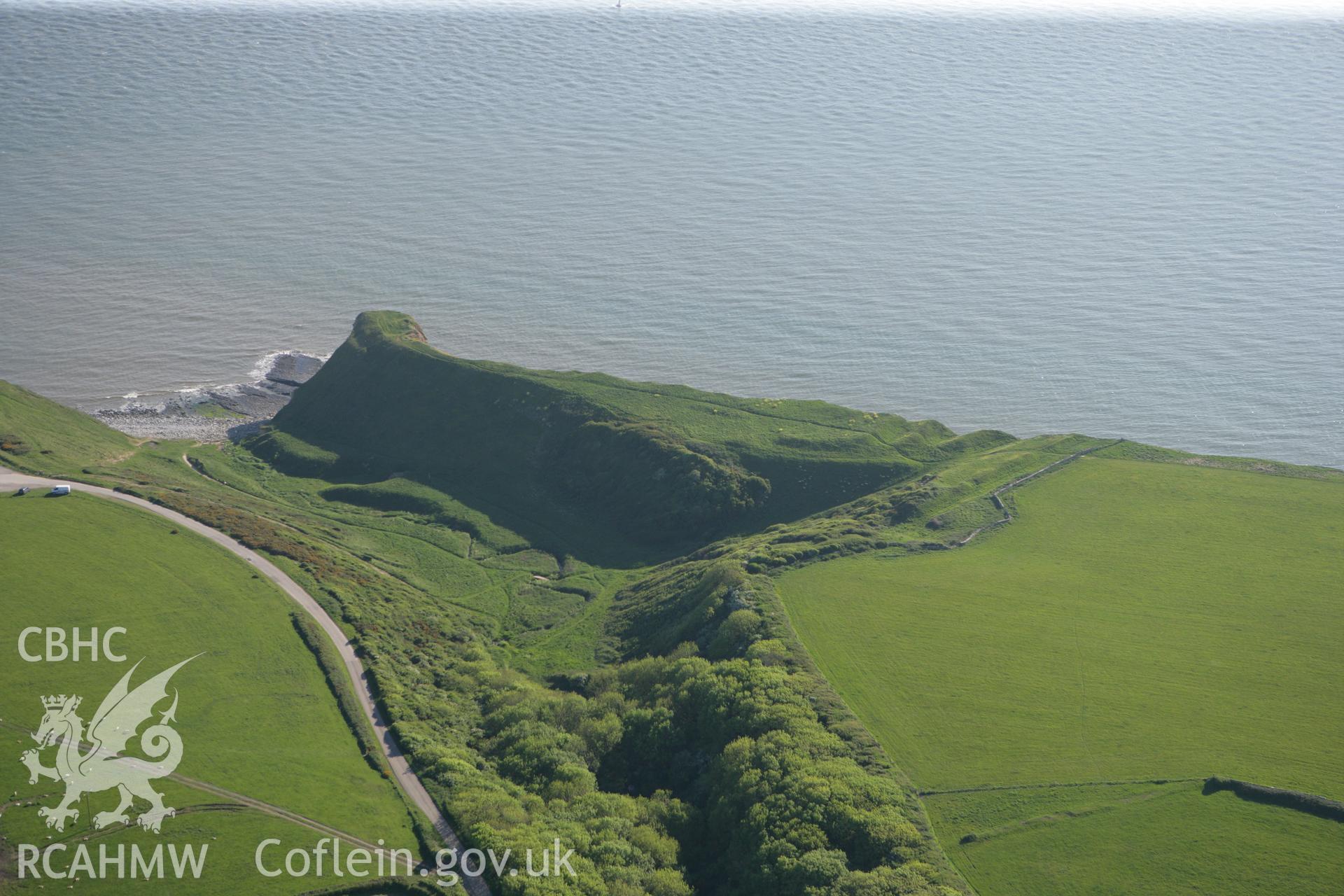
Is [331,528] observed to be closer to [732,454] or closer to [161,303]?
[732,454]

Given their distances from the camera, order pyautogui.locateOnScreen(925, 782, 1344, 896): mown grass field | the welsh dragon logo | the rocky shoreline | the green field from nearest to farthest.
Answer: the welsh dragon logo → pyautogui.locateOnScreen(925, 782, 1344, 896): mown grass field → the green field → the rocky shoreline

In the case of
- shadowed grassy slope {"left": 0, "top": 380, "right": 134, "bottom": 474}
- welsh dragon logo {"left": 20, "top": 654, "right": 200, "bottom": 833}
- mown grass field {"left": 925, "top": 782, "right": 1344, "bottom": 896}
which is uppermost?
shadowed grassy slope {"left": 0, "top": 380, "right": 134, "bottom": 474}

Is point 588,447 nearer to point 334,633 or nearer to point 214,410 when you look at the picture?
point 334,633

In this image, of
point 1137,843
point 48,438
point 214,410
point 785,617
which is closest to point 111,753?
point 785,617

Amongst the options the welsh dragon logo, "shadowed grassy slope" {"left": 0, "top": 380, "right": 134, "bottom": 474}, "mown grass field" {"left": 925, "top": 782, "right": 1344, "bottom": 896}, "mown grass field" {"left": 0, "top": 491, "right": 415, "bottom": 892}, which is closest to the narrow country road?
"mown grass field" {"left": 0, "top": 491, "right": 415, "bottom": 892}

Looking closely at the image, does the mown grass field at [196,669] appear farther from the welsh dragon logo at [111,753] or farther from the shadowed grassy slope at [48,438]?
Answer: the shadowed grassy slope at [48,438]

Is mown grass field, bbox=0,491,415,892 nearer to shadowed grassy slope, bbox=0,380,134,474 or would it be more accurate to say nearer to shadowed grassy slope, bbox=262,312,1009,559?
shadowed grassy slope, bbox=0,380,134,474
